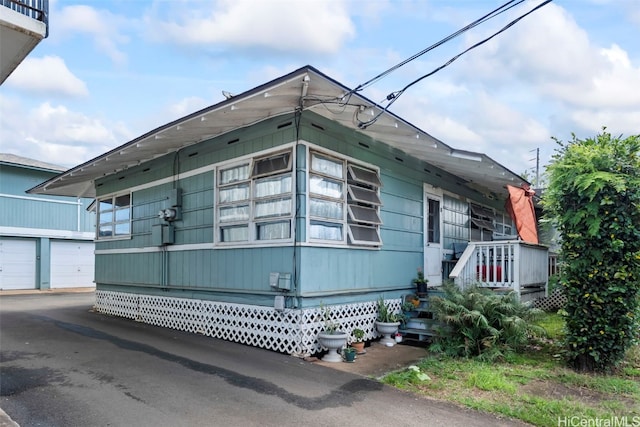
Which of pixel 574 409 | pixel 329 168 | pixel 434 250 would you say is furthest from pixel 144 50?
pixel 574 409

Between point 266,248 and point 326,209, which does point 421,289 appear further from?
point 266,248

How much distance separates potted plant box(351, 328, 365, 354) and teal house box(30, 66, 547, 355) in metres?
0.21

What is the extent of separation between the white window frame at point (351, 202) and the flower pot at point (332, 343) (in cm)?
136

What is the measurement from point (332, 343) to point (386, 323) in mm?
1545

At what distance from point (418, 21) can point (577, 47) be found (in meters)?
2.29

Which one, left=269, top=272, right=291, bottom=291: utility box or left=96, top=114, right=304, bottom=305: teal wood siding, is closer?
left=269, top=272, right=291, bottom=291: utility box

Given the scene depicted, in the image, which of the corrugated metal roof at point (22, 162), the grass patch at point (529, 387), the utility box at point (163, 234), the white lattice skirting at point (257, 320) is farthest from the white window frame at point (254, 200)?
the corrugated metal roof at point (22, 162)

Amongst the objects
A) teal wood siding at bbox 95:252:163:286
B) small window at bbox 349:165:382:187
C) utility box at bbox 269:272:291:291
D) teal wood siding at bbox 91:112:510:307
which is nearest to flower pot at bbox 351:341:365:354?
teal wood siding at bbox 91:112:510:307

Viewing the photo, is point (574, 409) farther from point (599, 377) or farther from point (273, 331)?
point (273, 331)

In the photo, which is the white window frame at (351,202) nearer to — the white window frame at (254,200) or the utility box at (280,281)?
the white window frame at (254,200)

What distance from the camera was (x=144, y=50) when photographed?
29.7 ft

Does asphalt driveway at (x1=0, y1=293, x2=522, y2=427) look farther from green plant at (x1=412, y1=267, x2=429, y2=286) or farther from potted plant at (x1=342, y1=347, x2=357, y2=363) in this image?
green plant at (x1=412, y1=267, x2=429, y2=286)

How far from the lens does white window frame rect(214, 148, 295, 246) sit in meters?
6.30

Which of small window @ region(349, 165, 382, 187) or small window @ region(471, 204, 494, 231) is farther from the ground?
small window @ region(349, 165, 382, 187)
